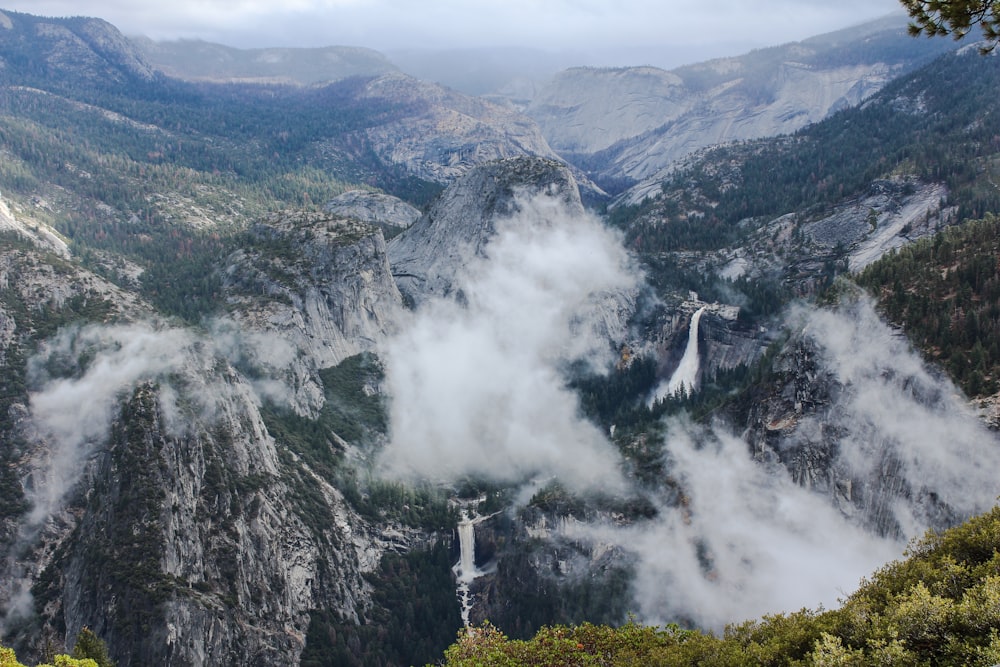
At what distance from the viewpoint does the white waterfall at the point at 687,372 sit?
628 feet

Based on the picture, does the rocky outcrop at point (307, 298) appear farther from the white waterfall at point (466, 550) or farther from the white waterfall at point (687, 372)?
the white waterfall at point (687, 372)

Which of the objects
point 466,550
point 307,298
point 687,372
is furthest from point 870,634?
point 307,298

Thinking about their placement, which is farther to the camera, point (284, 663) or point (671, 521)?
point (671, 521)

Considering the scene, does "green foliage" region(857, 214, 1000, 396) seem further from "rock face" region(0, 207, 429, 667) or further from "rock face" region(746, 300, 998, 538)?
"rock face" region(0, 207, 429, 667)

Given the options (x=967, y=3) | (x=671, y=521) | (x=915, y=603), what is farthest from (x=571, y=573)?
(x=967, y=3)

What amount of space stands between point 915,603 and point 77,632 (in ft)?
313

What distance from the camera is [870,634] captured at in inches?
1722

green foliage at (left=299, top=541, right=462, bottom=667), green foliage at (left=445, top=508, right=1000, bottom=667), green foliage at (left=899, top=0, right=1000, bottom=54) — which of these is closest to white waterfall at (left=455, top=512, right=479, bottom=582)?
green foliage at (left=299, top=541, right=462, bottom=667)

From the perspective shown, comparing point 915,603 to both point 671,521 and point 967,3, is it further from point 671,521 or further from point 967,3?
point 671,521

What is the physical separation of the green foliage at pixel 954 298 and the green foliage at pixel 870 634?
57.7 meters

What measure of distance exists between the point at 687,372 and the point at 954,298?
84731mm

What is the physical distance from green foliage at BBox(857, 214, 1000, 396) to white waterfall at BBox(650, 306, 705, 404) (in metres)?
63.9

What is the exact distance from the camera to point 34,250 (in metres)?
145

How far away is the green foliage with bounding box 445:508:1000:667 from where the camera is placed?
3953 centimetres
